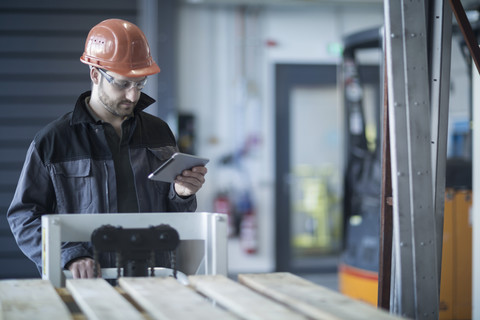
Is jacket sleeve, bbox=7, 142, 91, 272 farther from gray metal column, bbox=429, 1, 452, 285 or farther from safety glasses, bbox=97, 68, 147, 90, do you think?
gray metal column, bbox=429, 1, 452, 285

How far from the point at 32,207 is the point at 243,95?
4776 millimetres

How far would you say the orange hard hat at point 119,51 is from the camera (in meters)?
2.64

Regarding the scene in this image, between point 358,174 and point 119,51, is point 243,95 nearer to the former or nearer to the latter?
point 358,174

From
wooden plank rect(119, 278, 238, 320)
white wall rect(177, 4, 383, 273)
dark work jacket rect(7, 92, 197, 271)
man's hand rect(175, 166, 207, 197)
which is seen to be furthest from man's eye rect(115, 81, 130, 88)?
white wall rect(177, 4, 383, 273)

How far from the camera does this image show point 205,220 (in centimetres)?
216

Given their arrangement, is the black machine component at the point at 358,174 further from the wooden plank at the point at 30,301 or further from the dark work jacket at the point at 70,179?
the wooden plank at the point at 30,301

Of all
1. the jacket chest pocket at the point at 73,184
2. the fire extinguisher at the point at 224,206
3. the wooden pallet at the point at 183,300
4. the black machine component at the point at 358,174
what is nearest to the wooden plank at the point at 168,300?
the wooden pallet at the point at 183,300

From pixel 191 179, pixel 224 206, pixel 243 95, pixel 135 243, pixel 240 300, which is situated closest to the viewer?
pixel 240 300

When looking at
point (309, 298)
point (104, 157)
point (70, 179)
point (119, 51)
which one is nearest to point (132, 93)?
point (119, 51)

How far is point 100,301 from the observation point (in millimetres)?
1637

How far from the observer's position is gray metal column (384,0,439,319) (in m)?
2.12

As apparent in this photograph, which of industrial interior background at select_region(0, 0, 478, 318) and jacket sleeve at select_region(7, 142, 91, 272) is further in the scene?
industrial interior background at select_region(0, 0, 478, 318)

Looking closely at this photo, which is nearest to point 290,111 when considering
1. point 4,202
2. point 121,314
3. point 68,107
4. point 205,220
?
point 68,107

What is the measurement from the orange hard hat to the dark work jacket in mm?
210
